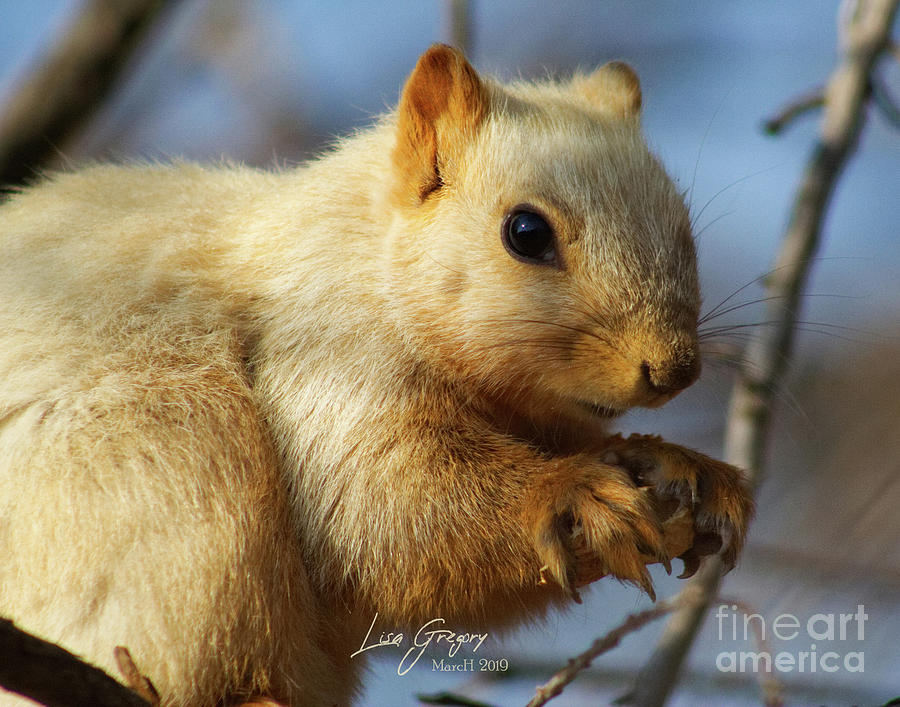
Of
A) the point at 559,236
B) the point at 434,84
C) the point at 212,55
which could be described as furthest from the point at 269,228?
the point at 212,55

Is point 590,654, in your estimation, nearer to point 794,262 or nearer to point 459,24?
point 794,262

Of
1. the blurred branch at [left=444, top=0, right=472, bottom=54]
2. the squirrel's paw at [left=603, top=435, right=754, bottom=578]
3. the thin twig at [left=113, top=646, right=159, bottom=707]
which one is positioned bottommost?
the thin twig at [left=113, top=646, right=159, bottom=707]

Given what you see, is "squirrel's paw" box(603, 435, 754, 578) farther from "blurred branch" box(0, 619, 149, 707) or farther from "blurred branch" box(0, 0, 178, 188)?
"blurred branch" box(0, 0, 178, 188)

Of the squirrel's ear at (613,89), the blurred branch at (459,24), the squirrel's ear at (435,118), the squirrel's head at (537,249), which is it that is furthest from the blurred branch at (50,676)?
the blurred branch at (459,24)

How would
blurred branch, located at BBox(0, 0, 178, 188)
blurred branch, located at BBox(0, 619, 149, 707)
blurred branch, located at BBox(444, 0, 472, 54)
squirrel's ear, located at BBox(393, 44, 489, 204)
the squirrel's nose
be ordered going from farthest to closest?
blurred branch, located at BBox(0, 0, 178, 188), blurred branch, located at BBox(444, 0, 472, 54), squirrel's ear, located at BBox(393, 44, 489, 204), the squirrel's nose, blurred branch, located at BBox(0, 619, 149, 707)

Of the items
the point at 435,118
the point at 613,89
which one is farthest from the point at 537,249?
the point at 613,89
